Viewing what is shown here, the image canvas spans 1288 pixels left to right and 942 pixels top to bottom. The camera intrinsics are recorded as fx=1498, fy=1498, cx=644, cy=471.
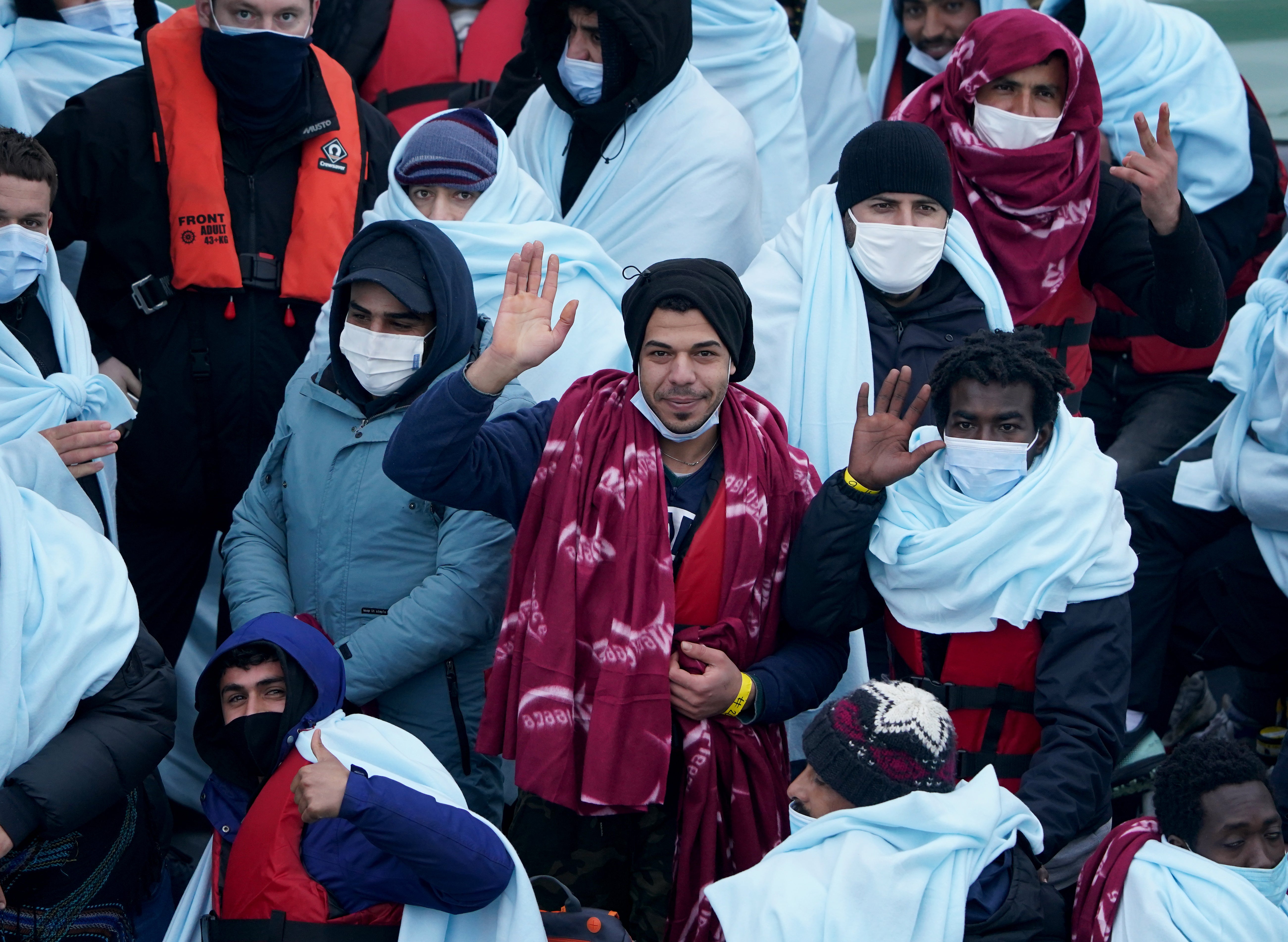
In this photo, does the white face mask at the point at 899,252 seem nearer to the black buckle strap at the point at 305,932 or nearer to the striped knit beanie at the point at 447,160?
the striped knit beanie at the point at 447,160

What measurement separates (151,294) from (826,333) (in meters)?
1.70

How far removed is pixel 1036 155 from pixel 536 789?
2004 mm

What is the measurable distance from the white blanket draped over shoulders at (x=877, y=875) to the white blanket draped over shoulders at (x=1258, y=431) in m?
1.48

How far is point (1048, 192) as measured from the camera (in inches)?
146

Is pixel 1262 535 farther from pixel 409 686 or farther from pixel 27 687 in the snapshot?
pixel 27 687

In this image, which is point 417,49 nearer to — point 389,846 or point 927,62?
point 927,62

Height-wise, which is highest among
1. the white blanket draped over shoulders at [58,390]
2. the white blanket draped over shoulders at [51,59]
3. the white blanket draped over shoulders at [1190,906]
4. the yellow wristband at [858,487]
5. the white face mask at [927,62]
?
the white face mask at [927,62]

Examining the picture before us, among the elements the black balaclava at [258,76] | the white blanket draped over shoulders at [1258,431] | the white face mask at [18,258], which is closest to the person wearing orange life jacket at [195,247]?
the black balaclava at [258,76]

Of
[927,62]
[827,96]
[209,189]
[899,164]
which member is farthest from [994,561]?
[827,96]

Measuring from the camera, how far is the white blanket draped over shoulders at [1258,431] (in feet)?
11.7

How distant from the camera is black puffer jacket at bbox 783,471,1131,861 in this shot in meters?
2.81

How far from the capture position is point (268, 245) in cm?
386

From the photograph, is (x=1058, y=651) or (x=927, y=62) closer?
(x=1058, y=651)

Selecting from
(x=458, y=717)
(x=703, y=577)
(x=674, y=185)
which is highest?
(x=674, y=185)
